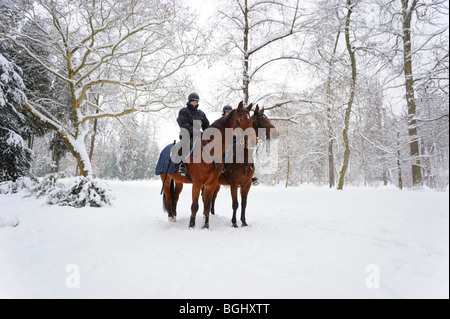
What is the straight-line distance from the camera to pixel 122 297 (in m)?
1.59

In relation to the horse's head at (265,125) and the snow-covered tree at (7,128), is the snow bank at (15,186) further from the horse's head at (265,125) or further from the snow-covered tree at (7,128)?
the horse's head at (265,125)

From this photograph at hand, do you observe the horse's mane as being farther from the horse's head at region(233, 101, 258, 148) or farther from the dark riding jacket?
the dark riding jacket

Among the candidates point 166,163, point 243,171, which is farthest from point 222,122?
point 166,163

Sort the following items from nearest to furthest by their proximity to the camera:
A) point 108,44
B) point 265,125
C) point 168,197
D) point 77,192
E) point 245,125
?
point 245,125, point 265,125, point 168,197, point 77,192, point 108,44

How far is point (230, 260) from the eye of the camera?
2.42 metres

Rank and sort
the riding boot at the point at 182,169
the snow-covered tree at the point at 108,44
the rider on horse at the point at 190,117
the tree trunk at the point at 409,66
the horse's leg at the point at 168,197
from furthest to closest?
the snow-covered tree at the point at 108,44 < the horse's leg at the point at 168,197 < the tree trunk at the point at 409,66 < the rider on horse at the point at 190,117 < the riding boot at the point at 182,169

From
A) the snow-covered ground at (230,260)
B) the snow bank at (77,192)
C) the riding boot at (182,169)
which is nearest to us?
the snow-covered ground at (230,260)

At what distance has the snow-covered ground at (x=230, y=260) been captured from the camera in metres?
1.68

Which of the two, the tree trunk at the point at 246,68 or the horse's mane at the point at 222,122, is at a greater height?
the tree trunk at the point at 246,68

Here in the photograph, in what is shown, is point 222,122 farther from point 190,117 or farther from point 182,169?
point 182,169

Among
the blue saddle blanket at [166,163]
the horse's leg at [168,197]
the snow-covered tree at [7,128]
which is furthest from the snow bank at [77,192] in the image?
the blue saddle blanket at [166,163]

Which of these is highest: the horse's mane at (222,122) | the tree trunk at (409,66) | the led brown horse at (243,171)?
the tree trunk at (409,66)

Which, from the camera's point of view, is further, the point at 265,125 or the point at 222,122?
the point at 265,125

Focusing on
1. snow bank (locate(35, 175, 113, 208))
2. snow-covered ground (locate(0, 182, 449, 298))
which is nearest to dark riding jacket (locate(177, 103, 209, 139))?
snow-covered ground (locate(0, 182, 449, 298))
